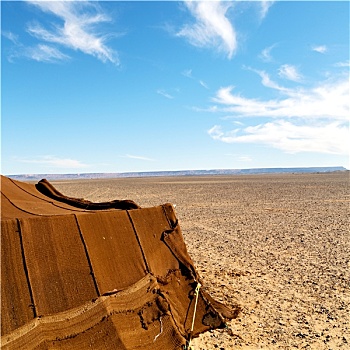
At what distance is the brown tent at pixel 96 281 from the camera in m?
4.68

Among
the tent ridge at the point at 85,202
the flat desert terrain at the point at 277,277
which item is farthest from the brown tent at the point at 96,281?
the flat desert terrain at the point at 277,277

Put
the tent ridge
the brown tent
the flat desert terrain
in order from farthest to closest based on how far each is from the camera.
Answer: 1. the tent ridge
2. the flat desert terrain
3. the brown tent

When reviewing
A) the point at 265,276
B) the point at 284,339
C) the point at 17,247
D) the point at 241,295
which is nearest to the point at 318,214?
the point at 265,276

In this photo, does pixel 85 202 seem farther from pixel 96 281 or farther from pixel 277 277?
pixel 277 277

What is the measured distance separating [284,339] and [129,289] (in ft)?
8.12

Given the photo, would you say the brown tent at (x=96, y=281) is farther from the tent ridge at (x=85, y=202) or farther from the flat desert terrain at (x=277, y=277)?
the flat desert terrain at (x=277, y=277)

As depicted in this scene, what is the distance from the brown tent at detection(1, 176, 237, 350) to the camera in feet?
15.4

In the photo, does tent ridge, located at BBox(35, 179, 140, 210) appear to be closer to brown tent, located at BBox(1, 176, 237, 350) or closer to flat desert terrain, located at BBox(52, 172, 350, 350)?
brown tent, located at BBox(1, 176, 237, 350)

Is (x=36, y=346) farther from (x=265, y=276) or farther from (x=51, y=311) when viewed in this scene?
(x=265, y=276)

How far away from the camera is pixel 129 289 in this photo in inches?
213

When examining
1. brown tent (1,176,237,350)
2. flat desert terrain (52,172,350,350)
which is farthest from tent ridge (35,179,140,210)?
flat desert terrain (52,172,350,350)

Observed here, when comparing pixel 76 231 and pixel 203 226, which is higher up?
pixel 76 231

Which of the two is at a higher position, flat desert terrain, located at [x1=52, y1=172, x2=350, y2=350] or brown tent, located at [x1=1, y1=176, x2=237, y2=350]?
brown tent, located at [x1=1, y1=176, x2=237, y2=350]

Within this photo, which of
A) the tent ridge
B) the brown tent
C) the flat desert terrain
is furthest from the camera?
the tent ridge
